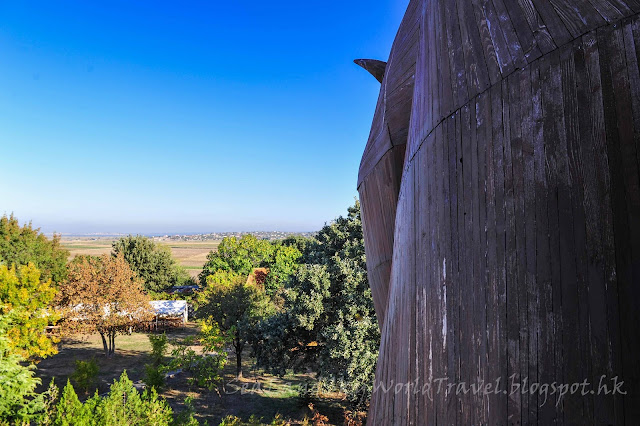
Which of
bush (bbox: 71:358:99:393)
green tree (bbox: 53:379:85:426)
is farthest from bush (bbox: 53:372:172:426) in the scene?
bush (bbox: 71:358:99:393)

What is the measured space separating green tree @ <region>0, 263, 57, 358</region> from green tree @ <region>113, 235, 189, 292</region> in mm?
20893

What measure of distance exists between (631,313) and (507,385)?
1.64ft

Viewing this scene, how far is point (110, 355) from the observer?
21.1 m

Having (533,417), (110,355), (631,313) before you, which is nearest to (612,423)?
(533,417)

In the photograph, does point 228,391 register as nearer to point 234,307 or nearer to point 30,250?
point 234,307

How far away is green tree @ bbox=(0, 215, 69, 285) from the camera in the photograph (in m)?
24.9

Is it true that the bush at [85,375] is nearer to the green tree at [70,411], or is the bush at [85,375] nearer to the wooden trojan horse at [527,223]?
the green tree at [70,411]

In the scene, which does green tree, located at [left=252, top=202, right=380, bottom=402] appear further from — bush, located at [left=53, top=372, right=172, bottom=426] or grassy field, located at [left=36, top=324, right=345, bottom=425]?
bush, located at [left=53, top=372, right=172, bottom=426]

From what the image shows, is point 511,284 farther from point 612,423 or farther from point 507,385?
point 612,423

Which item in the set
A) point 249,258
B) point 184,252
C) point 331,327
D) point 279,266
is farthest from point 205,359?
point 184,252

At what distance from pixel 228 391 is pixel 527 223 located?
17288mm

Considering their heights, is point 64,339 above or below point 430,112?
below

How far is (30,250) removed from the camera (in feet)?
85.0

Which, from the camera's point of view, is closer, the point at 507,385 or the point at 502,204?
the point at 507,385
